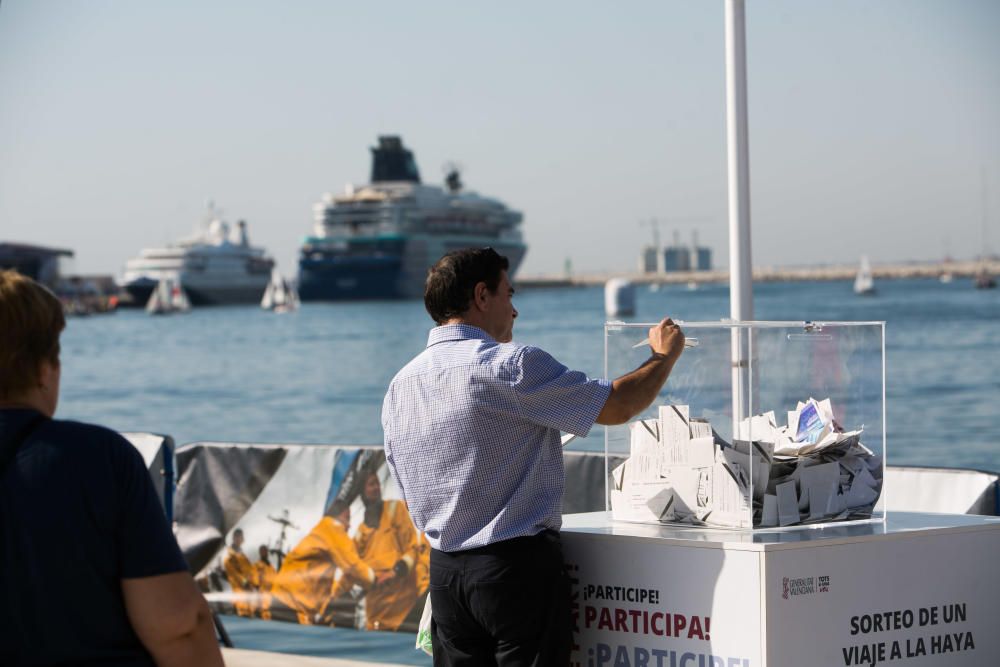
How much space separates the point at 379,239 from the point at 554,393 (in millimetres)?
80733

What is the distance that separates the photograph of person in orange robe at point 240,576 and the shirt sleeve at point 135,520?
144 inches

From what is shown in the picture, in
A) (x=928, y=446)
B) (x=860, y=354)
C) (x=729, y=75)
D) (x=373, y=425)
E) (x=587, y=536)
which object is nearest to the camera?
(x=587, y=536)

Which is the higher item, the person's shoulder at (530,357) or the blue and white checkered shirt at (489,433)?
the person's shoulder at (530,357)

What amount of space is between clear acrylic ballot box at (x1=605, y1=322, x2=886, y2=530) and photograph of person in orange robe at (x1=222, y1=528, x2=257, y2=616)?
106 inches

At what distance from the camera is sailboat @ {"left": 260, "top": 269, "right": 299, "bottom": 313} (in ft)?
270

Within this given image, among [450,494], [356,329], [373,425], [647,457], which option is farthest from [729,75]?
[356,329]

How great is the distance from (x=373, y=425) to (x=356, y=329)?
33.9 m

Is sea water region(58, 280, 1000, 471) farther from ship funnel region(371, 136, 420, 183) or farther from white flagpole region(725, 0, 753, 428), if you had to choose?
ship funnel region(371, 136, 420, 183)

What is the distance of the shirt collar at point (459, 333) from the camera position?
2609 mm

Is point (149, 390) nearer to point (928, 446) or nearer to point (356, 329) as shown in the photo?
point (356, 329)

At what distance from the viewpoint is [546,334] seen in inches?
2169

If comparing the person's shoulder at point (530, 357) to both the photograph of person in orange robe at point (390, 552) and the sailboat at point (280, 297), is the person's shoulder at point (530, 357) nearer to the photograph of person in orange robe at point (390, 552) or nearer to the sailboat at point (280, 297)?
the photograph of person in orange robe at point (390, 552)

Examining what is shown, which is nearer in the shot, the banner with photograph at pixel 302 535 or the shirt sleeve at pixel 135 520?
the shirt sleeve at pixel 135 520

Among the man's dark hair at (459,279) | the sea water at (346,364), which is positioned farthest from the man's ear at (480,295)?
the sea water at (346,364)
